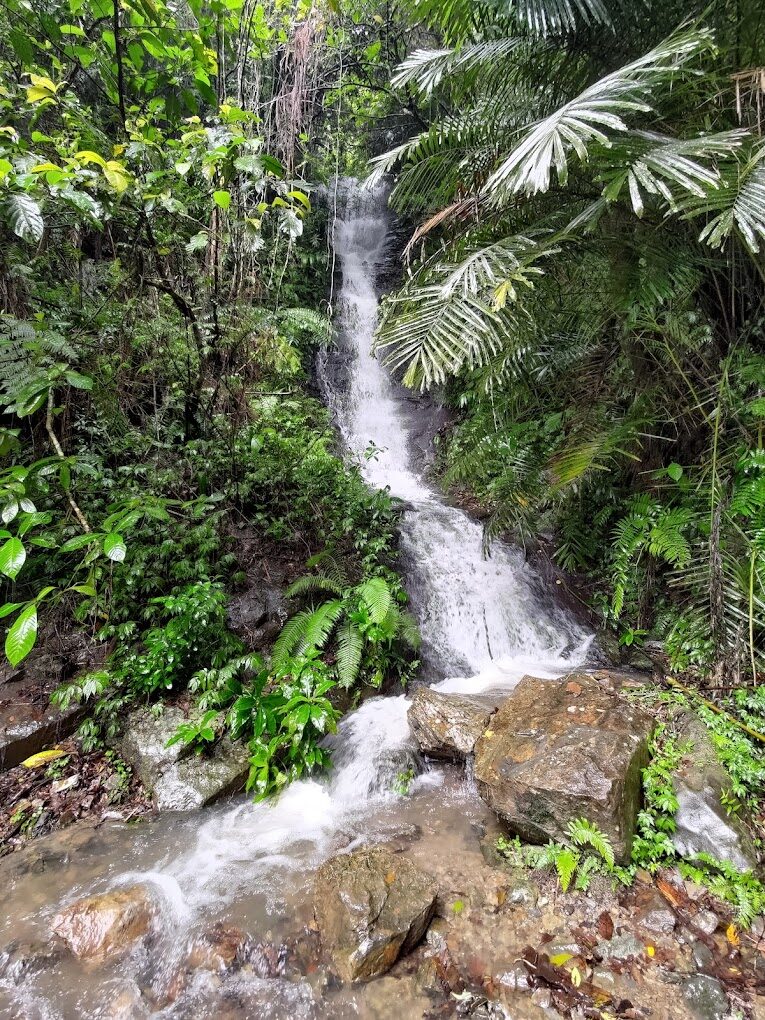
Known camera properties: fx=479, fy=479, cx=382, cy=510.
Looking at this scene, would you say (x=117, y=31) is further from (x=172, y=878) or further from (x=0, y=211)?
(x=172, y=878)

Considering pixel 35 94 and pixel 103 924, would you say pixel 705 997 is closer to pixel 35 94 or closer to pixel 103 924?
pixel 103 924

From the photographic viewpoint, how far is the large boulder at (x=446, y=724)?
322 centimetres

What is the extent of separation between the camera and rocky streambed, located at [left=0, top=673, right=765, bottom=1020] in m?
1.92

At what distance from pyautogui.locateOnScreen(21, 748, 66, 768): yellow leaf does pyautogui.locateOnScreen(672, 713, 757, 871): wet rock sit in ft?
11.7

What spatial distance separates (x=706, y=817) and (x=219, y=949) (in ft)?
7.83

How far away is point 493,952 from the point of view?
2.07 meters

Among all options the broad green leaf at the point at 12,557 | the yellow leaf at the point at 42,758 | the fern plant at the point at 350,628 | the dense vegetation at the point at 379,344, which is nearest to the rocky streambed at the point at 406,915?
the dense vegetation at the point at 379,344

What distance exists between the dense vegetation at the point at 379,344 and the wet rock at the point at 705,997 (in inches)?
18.6

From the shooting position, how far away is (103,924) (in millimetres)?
2180

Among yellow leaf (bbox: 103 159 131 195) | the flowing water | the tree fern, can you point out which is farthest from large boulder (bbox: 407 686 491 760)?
yellow leaf (bbox: 103 159 131 195)

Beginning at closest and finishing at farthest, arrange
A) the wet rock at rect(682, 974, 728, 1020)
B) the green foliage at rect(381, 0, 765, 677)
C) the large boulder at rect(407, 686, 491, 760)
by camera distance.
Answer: the wet rock at rect(682, 974, 728, 1020) < the green foliage at rect(381, 0, 765, 677) < the large boulder at rect(407, 686, 491, 760)

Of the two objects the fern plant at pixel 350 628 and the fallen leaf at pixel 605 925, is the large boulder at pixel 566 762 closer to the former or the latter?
the fallen leaf at pixel 605 925

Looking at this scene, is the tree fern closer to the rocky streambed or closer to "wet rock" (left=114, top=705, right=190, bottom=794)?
the rocky streambed

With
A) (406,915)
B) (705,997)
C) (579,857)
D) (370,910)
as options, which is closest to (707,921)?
(705,997)
